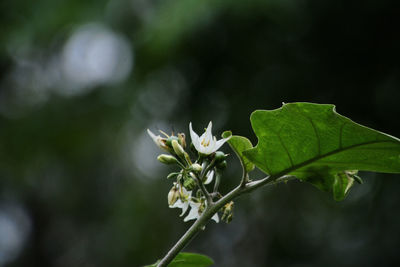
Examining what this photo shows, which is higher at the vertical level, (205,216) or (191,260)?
(205,216)

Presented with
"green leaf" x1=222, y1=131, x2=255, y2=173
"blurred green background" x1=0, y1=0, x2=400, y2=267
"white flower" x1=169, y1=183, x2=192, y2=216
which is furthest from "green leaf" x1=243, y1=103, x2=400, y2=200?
"blurred green background" x1=0, y1=0, x2=400, y2=267

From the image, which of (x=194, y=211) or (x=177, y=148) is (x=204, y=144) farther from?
(x=194, y=211)

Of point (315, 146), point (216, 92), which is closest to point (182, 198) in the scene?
point (315, 146)

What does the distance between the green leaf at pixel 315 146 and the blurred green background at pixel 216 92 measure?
2220mm

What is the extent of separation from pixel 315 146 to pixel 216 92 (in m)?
3.88

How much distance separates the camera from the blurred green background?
3.89m

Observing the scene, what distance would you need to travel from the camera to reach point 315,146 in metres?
0.81

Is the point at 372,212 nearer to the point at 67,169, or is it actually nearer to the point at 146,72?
the point at 146,72

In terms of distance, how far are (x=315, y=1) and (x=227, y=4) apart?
3.03 feet

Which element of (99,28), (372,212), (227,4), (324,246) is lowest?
(324,246)

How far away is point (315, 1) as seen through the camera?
4098 mm

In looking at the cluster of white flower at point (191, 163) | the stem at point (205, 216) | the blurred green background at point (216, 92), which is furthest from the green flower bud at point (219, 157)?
the blurred green background at point (216, 92)

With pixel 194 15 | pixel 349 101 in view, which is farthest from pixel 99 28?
pixel 349 101

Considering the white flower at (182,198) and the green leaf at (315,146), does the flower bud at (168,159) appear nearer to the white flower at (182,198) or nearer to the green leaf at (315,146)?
the white flower at (182,198)
